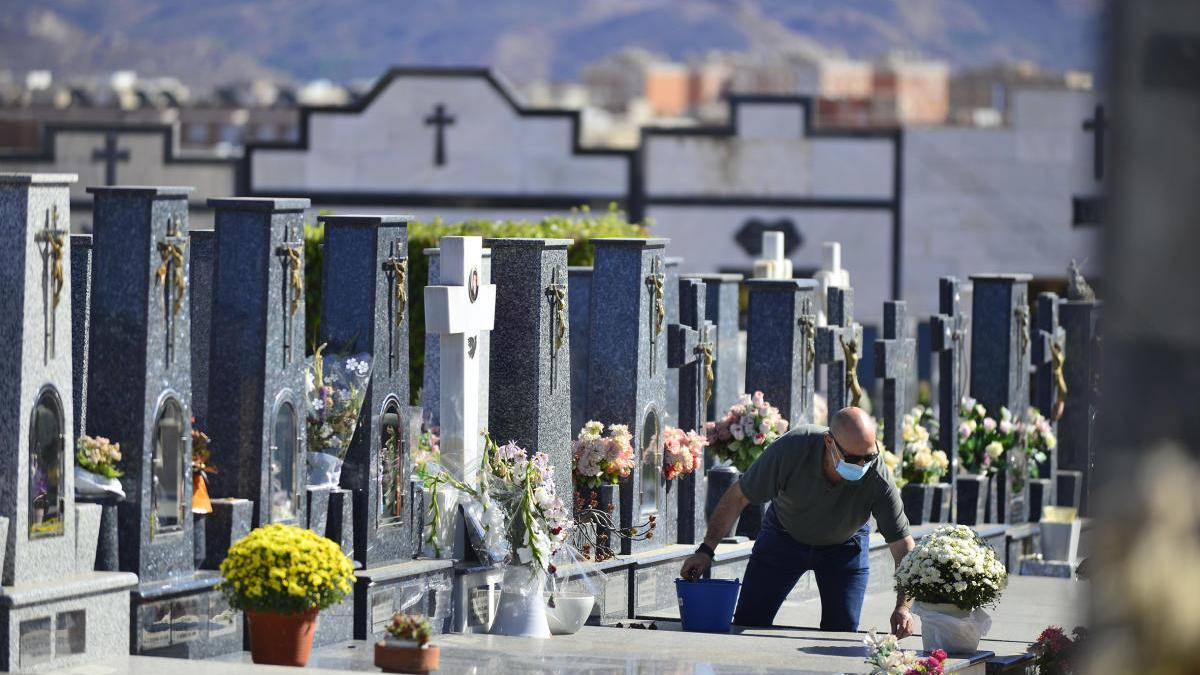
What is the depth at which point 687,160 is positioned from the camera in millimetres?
36719

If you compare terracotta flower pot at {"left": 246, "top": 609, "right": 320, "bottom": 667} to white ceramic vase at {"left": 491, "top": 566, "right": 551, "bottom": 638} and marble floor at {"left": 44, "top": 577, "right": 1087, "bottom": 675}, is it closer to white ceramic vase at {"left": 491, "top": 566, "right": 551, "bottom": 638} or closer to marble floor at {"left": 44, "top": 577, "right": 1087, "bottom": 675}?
marble floor at {"left": 44, "top": 577, "right": 1087, "bottom": 675}

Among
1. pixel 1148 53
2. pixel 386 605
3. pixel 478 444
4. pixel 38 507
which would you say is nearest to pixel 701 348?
pixel 478 444

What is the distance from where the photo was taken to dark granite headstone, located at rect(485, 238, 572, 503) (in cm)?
1141

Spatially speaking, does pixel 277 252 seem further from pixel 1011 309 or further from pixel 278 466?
pixel 1011 309

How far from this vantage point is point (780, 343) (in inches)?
565

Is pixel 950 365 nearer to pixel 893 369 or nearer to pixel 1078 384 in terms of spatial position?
pixel 893 369

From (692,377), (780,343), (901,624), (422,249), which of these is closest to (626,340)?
(692,377)

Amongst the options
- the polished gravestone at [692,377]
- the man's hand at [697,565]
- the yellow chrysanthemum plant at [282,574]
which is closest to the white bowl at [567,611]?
the man's hand at [697,565]

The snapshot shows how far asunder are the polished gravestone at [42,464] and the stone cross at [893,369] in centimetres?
782

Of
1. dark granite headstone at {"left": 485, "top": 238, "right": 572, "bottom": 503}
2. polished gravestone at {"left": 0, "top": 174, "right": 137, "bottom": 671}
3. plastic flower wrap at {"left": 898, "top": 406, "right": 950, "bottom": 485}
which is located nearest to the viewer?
polished gravestone at {"left": 0, "top": 174, "right": 137, "bottom": 671}

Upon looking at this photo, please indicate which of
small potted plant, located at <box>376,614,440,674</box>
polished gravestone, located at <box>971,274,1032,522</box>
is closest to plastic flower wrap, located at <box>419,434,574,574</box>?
small potted plant, located at <box>376,614,440,674</box>

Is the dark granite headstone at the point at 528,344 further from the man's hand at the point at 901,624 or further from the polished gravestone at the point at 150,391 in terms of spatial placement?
the polished gravestone at the point at 150,391

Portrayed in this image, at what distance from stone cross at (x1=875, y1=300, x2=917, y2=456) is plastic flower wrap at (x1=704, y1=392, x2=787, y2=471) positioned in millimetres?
1739

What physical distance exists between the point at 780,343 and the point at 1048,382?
4.58 m
